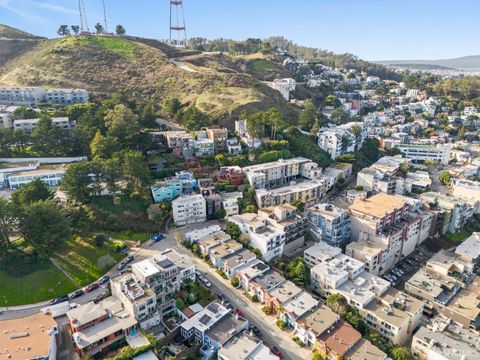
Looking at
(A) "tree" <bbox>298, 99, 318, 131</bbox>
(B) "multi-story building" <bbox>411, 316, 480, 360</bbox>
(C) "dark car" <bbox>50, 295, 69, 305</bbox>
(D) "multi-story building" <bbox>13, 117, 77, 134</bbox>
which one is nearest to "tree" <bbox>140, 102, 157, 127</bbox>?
(D) "multi-story building" <bbox>13, 117, 77, 134</bbox>

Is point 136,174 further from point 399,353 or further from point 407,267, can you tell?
point 407,267

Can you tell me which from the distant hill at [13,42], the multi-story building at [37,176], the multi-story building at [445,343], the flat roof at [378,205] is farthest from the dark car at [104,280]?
the distant hill at [13,42]

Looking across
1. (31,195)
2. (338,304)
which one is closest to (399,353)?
(338,304)

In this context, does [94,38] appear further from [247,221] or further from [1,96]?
[247,221]

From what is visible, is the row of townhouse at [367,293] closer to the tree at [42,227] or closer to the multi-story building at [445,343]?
the multi-story building at [445,343]

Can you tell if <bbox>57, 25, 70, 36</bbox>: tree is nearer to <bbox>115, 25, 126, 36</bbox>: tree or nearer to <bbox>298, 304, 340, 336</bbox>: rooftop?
<bbox>115, 25, 126, 36</bbox>: tree
